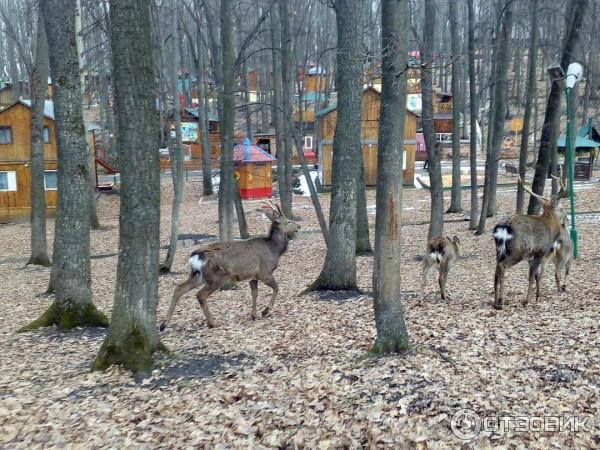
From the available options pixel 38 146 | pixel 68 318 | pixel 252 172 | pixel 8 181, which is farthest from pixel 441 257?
pixel 8 181

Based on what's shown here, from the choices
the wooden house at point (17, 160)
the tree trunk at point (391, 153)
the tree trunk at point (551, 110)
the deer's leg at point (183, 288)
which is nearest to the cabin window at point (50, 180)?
the wooden house at point (17, 160)

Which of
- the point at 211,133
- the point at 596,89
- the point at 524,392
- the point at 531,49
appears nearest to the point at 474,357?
the point at 524,392

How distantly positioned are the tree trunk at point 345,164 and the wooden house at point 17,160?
23410 millimetres

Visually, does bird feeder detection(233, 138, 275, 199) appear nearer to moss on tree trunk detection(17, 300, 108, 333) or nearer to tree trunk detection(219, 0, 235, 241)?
tree trunk detection(219, 0, 235, 241)

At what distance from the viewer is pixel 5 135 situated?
30672 mm

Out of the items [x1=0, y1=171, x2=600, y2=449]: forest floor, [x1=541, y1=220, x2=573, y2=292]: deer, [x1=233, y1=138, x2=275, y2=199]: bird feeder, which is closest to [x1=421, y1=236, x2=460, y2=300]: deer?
[x1=0, y1=171, x2=600, y2=449]: forest floor

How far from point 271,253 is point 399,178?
4679mm

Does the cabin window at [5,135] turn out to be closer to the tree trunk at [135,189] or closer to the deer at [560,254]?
the tree trunk at [135,189]

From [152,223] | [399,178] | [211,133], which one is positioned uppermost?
[211,133]

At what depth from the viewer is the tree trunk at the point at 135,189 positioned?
7164 mm

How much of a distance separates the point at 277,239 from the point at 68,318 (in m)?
3.76

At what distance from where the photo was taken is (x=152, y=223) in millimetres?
7359

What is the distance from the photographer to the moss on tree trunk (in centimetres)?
970

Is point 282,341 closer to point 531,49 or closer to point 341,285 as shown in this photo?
point 341,285
